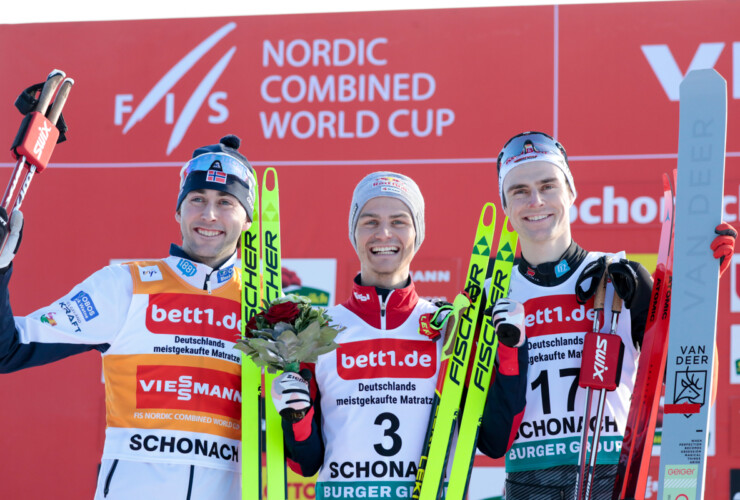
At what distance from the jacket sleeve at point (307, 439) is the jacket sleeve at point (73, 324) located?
0.66 meters

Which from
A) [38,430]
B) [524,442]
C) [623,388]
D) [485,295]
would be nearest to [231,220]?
[485,295]

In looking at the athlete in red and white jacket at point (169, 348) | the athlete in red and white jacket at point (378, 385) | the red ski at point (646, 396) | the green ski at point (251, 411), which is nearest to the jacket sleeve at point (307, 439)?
the athlete in red and white jacket at point (378, 385)

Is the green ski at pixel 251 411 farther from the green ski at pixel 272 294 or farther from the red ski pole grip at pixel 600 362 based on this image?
the red ski pole grip at pixel 600 362

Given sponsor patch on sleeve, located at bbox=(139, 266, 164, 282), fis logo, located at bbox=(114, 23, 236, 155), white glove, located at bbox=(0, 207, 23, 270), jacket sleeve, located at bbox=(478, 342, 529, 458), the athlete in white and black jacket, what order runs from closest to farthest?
white glove, located at bbox=(0, 207, 23, 270)
jacket sleeve, located at bbox=(478, 342, 529, 458)
the athlete in white and black jacket
sponsor patch on sleeve, located at bbox=(139, 266, 164, 282)
fis logo, located at bbox=(114, 23, 236, 155)

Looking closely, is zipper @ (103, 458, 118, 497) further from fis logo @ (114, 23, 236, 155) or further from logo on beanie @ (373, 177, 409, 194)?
fis logo @ (114, 23, 236, 155)

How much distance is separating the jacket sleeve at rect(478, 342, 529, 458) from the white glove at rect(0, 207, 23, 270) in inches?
59.2

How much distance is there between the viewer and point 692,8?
5141 millimetres

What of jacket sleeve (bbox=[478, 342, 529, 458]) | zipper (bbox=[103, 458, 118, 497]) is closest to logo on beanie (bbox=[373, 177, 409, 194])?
jacket sleeve (bbox=[478, 342, 529, 458])

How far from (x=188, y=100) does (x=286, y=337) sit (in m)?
3.30

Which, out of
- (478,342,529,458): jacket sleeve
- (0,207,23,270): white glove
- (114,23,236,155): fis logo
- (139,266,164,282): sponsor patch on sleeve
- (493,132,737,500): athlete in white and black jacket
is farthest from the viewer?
(114,23,236,155): fis logo

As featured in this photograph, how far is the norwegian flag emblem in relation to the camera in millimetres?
2955

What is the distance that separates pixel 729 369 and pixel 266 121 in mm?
3146

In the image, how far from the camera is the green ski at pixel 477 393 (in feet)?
9.00

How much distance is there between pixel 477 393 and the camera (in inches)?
110
